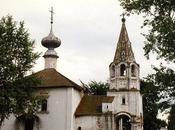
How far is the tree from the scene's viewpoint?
28.6 meters

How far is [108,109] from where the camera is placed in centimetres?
3878

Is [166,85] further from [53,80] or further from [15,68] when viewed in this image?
[53,80]

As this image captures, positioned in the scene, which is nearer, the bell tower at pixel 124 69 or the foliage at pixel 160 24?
the foliage at pixel 160 24

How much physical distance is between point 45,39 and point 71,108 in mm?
11303

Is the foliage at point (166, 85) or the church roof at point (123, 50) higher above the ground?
the church roof at point (123, 50)

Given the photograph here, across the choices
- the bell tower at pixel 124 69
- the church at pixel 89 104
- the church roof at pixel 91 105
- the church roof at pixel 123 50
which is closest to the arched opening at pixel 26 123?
the church at pixel 89 104

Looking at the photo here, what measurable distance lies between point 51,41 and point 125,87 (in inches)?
434

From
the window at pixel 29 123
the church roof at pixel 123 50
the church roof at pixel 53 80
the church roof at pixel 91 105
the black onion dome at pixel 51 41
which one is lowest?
the window at pixel 29 123

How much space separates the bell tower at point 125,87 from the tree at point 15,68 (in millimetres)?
11943

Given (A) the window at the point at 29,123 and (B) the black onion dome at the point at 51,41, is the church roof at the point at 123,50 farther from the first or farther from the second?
(A) the window at the point at 29,123

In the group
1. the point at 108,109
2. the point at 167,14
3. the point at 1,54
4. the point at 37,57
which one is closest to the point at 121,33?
the point at 108,109

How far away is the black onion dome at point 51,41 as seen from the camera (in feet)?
152

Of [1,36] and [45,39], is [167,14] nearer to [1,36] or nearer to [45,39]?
[1,36]

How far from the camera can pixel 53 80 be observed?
130 feet
